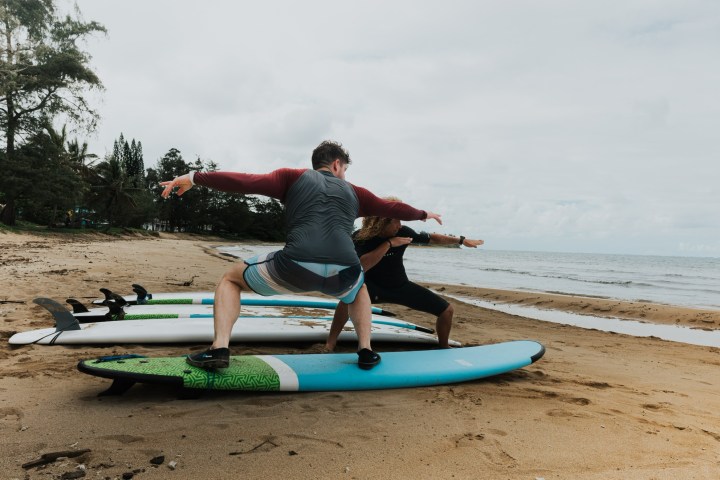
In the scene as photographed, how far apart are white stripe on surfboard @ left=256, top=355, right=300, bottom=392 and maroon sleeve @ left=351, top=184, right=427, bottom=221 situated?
48.5 inches

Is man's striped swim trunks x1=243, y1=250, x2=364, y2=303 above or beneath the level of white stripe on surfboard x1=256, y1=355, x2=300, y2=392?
above

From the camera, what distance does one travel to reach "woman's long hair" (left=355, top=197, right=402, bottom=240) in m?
4.34

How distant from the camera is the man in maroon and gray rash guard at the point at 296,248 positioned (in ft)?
9.19

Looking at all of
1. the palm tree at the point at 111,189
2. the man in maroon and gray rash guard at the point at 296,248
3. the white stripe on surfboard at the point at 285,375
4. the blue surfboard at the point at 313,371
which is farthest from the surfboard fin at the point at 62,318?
the palm tree at the point at 111,189

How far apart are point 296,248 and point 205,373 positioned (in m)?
0.99

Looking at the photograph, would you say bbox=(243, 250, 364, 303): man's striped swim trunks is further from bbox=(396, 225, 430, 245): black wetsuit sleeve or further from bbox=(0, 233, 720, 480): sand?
bbox=(396, 225, 430, 245): black wetsuit sleeve

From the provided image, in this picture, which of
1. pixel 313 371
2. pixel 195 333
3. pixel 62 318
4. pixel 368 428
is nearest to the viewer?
pixel 368 428

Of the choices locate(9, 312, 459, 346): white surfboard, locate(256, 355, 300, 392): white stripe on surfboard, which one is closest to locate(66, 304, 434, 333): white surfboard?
locate(9, 312, 459, 346): white surfboard

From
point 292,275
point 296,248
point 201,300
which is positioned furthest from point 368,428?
point 201,300

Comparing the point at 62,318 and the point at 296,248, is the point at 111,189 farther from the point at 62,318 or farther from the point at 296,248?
the point at 296,248

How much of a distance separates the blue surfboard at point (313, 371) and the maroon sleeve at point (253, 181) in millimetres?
1201

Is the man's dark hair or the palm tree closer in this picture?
the man's dark hair

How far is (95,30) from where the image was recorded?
24.3m

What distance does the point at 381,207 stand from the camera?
3.30 m
